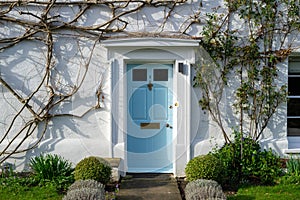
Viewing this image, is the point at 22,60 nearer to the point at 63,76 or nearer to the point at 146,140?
the point at 63,76

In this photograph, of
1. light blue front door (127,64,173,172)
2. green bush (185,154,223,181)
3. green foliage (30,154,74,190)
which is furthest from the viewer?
light blue front door (127,64,173,172)

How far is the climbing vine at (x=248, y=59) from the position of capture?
726cm

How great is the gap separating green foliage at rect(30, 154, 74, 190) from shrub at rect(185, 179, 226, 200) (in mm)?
2123

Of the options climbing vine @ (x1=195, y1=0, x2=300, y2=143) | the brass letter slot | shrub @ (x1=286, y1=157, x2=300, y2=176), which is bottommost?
shrub @ (x1=286, y1=157, x2=300, y2=176)

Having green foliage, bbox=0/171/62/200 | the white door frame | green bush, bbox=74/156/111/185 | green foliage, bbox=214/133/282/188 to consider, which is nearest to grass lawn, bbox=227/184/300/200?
green foliage, bbox=214/133/282/188

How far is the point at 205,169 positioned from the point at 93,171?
69.9 inches

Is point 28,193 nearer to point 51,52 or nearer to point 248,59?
point 51,52

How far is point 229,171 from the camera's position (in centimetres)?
683

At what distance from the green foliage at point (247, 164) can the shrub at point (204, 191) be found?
944 millimetres

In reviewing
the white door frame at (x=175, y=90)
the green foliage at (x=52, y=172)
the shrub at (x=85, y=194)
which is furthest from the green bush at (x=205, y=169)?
the green foliage at (x=52, y=172)

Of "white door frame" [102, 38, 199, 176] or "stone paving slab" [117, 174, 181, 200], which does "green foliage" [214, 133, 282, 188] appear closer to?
"white door frame" [102, 38, 199, 176]

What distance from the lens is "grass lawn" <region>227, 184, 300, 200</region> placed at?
237 inches

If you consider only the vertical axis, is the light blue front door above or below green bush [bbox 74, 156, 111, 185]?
above

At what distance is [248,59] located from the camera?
24.0ft
